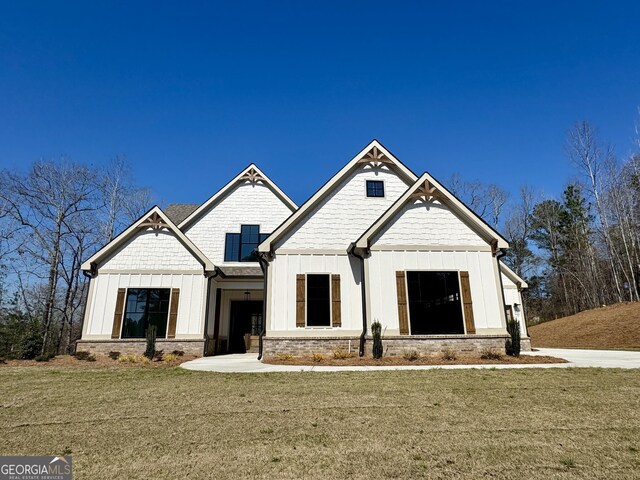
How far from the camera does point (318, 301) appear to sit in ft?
41.4

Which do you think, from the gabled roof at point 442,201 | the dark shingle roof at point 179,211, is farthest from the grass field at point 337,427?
the dark shingle roof at point 179,211

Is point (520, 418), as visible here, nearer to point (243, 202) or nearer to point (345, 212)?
point (345, 212)

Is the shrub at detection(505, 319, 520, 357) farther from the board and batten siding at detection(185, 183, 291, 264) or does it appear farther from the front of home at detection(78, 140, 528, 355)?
the board and batten siding at detection(185, 183, 291, 264)

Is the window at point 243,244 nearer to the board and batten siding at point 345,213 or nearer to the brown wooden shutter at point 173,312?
the brown wooden shutter at point 173,312

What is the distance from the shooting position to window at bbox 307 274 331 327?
1241 centimetres

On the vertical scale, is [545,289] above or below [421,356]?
above

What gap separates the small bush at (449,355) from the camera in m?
10.8

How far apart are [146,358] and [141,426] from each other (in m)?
9.08

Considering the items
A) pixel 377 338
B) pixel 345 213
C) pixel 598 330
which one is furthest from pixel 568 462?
pixel 598 330

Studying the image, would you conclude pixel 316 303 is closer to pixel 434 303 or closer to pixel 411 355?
pixel 411 355

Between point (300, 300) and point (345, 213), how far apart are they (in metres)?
3.95

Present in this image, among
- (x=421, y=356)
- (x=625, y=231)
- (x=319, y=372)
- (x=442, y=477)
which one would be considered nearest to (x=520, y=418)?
(x=442, y=477)

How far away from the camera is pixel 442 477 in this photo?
2994 mm

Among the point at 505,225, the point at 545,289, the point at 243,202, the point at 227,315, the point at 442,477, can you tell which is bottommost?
the point at 442,477
